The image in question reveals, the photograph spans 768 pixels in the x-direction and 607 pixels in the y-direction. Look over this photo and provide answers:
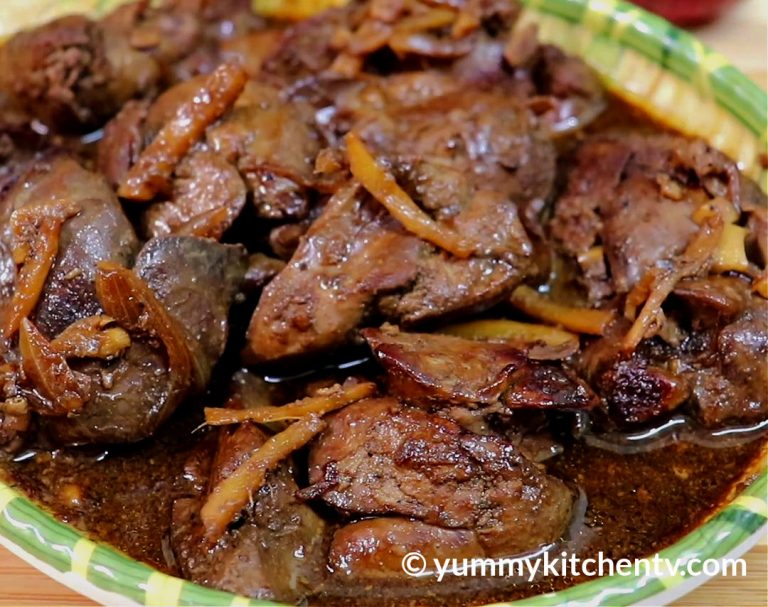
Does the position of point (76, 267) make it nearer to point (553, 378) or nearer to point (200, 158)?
point (200, 158)

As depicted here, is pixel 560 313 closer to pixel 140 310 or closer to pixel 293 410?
pixel 293 410

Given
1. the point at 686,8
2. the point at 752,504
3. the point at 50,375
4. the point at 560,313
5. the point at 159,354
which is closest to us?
the point at 752,504

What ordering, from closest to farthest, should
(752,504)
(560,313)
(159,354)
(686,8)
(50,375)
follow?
(752,504), (50,375), (159,354), (560,313), (686,8)

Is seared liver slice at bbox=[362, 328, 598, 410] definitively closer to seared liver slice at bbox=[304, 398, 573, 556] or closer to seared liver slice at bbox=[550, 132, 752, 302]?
seared liver slice at bbox=[304, 398, 573, 556]

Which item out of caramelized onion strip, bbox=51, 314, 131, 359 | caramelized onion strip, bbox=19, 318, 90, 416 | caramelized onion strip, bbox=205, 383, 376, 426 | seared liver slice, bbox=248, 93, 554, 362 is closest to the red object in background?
seared liver slice, bbox=248, 93, 554, 362

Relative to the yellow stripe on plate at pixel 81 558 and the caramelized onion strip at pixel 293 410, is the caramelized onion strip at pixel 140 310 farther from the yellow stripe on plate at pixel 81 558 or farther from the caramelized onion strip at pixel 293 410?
the yellow stripe on plate at pixel 81 558

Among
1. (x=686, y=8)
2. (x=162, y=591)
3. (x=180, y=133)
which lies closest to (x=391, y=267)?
(x=180, y=133)

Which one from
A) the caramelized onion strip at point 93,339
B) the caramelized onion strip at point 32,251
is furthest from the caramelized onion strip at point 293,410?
the caramelized onion strip at point 32,251

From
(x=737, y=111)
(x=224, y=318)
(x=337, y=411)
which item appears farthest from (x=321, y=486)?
(x=737, y=111)
